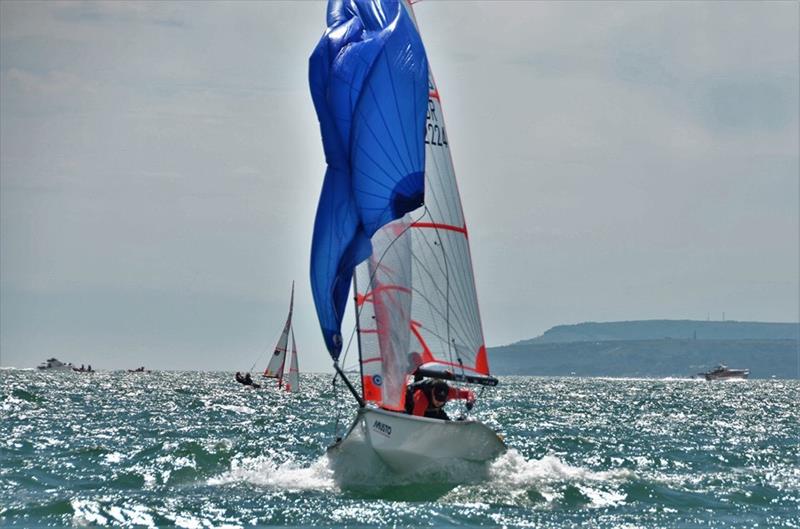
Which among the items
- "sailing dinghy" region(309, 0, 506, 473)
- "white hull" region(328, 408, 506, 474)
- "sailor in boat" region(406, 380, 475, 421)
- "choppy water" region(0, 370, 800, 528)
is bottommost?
"choppy water" region(0, 370, 800, 528)

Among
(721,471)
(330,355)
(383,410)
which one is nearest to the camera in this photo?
(383,410)

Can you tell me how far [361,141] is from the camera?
2320 centimetres

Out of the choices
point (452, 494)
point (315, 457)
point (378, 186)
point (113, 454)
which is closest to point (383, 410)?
point (452, 494)

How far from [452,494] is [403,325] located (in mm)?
3256

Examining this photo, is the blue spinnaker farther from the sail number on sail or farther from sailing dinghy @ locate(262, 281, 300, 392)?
sailing dinghy @ locate(262, 281, 300, 392)

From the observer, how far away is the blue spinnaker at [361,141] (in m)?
23.0

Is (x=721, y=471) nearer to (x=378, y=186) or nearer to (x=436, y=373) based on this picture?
(x=436, y=373)

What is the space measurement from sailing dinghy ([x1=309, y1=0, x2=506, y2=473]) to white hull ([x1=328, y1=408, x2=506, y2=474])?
0.08 feet

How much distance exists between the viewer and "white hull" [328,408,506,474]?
73.4 feet

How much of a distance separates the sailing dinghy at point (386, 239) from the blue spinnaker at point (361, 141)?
0.06 feet

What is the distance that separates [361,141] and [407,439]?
5.21 metres

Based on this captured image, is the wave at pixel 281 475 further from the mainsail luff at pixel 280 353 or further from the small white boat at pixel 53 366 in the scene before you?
the small white boat at pixel 53 366

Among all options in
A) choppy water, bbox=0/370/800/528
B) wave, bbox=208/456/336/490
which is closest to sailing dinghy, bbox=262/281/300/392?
choppy water, bbox=0/370/800/528

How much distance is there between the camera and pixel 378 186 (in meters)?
23.0
